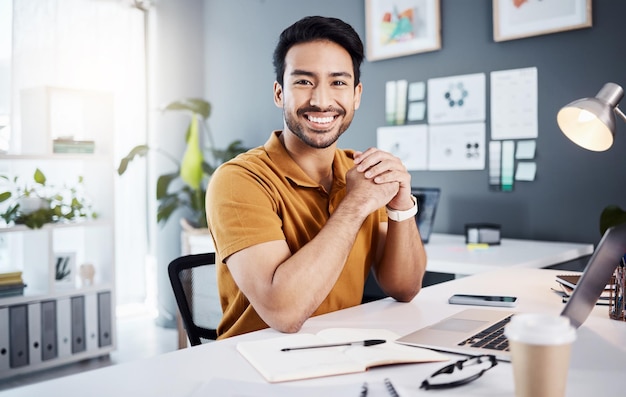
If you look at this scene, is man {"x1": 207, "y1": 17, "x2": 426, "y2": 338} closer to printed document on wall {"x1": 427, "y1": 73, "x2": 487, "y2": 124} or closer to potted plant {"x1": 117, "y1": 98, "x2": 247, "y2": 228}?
printed document on wall {"x1": 427, "y1": 73, "x2": 487, "y2": 124}

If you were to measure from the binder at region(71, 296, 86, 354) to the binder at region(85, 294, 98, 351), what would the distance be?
22mm

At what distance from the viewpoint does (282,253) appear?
4.42 ft

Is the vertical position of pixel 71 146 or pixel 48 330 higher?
pixel 71 146

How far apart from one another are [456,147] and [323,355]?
91.7 inches

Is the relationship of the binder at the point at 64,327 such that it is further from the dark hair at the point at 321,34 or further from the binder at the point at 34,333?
the dark hair at the point at 321,34

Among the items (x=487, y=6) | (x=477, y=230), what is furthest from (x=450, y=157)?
(x=487, y=6)

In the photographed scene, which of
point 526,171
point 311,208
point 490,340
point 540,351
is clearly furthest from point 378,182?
point 526,171

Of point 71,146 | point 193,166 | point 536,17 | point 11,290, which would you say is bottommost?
point 11,290

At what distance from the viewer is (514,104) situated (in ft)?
9.64

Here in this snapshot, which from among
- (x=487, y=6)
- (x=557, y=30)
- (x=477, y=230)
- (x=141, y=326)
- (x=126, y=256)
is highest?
(x=487, y=6)

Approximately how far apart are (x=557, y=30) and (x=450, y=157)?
2.60 ft

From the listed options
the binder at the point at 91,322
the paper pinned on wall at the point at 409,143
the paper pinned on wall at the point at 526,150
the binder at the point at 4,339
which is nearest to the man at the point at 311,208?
the paper pinned on wall at the point at 526,150

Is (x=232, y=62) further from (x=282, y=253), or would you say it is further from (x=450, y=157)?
(x=282, y=253)

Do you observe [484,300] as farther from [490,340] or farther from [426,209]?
[426,209]
